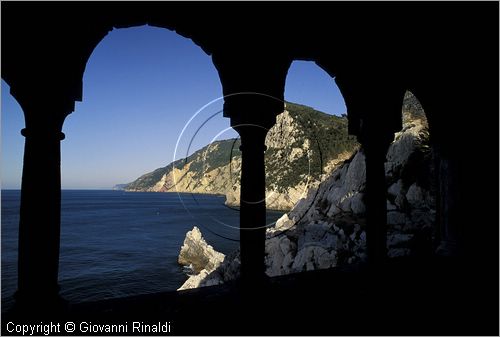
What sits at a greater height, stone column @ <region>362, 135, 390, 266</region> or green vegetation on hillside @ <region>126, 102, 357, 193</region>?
green vegetation on hillside @ <region>126, 102, 357, 193</region>

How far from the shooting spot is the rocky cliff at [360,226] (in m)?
15.9

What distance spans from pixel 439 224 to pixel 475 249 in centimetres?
105

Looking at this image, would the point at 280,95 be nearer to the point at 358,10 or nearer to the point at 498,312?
the point at 358,10

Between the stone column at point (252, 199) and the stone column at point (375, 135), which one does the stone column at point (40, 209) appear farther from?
the stone column at point (375, 135)

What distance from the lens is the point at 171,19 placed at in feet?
18.5

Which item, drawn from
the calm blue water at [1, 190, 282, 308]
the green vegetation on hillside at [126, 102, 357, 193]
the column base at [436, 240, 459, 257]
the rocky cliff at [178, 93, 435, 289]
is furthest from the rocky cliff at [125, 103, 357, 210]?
the column base at [436, 240, 459, 257]

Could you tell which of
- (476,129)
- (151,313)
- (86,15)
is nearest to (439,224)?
(476,129)

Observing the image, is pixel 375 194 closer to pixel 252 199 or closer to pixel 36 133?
pixel 252 199

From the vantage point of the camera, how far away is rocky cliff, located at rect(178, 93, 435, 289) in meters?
15.9

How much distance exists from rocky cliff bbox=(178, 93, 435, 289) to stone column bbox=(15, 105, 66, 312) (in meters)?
11.9

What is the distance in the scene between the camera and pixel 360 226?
1870 cm

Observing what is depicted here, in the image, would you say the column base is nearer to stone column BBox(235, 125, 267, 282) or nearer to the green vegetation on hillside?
stone column BBox(235, 125, 267, 282)

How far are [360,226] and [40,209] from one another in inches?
693

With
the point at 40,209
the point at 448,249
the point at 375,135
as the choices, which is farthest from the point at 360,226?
the point at 40,209
